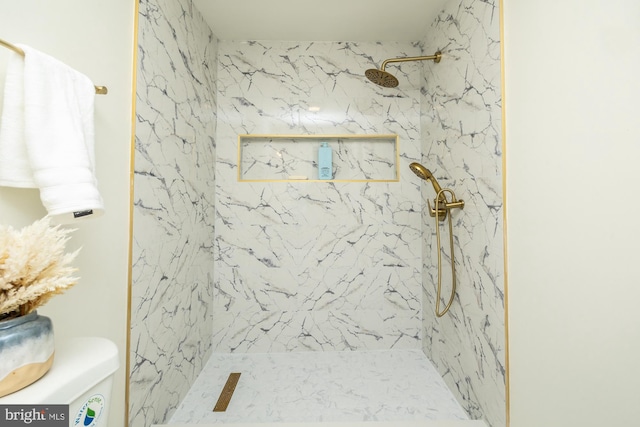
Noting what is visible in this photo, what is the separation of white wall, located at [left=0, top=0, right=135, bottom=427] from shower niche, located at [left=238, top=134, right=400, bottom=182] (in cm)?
113

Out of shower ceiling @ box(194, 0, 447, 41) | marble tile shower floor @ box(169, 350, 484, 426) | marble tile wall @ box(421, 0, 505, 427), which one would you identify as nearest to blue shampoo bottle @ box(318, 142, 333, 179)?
marble tile wall @ box(421, 0, 505, 427)

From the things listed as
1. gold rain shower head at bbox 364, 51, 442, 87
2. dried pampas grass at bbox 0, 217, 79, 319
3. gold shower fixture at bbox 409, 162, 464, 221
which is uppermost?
gold rain shower head at bbox 364, 51, 442, 87

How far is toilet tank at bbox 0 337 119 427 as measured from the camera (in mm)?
542

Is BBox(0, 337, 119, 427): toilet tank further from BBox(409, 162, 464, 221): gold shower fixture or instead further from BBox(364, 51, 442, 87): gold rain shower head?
BBox(364, 51, 442, 87): gold rain shower head

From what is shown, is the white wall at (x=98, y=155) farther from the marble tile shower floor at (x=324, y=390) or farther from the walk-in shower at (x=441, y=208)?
the walk-in shower at (x=441, y=208)

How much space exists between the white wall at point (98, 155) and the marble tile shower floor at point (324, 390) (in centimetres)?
61

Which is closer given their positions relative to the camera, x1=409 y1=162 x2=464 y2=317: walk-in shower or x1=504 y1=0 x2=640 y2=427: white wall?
x1=504 y1=0 x2=640 y2=427: white wall

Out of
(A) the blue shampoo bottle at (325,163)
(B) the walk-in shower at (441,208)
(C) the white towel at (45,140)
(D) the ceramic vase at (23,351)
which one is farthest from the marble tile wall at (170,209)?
(B) the walk-in shower at (441,208)

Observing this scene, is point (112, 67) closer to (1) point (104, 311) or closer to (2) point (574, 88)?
(1) point (104, 311)

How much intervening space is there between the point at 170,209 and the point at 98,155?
0.53 meters

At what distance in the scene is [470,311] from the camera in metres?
1.53

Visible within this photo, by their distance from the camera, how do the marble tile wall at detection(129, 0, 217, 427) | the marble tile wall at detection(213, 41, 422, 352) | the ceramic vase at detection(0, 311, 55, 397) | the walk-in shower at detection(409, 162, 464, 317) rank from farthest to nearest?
the marble tile wall at detection(213, 41, 422, 352) → the walk-in shower at detection(409, 162, 464, 317) → the marble tile wall at detection(129, 0, 217, 427) → the ceramic vase at detection(0, 311, 55, 397)

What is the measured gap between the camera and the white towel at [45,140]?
0.71 m

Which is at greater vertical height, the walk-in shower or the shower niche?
the shower niche
